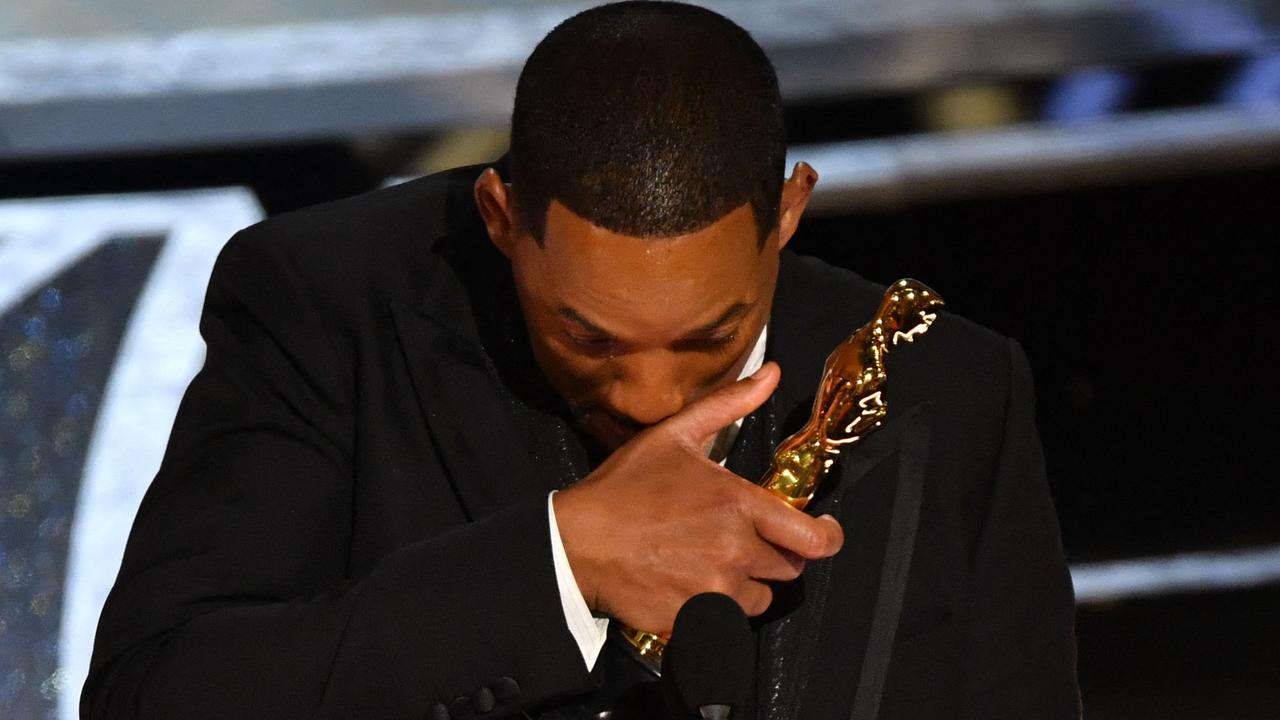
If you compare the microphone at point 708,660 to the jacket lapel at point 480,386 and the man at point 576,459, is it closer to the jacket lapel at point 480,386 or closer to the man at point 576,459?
the man at point 576,459

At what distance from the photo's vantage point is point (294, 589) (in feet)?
4.13

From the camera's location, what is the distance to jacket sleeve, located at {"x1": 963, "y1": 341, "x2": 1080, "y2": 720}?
1.43m

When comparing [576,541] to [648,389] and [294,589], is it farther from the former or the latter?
[294,589]

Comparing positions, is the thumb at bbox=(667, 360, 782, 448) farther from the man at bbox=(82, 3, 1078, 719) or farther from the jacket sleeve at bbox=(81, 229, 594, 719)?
the jacket sleeve at bbox=(81, 229, 594, 719)

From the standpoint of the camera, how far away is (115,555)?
2.08m

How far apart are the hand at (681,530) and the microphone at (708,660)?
11 centimetres

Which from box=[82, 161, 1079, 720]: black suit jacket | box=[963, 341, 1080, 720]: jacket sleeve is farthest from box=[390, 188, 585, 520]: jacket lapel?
box=[963, 341, 1080, 720]: jacket sleeve

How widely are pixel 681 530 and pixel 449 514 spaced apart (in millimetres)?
351

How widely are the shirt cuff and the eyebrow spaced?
12 cm

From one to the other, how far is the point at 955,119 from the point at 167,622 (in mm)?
1517

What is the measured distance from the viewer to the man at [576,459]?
3.70ft

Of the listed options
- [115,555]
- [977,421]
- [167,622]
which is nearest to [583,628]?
[167,622]

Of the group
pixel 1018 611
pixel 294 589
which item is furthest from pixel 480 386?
pixel 1018 611

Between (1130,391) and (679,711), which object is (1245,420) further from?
(679,711)
